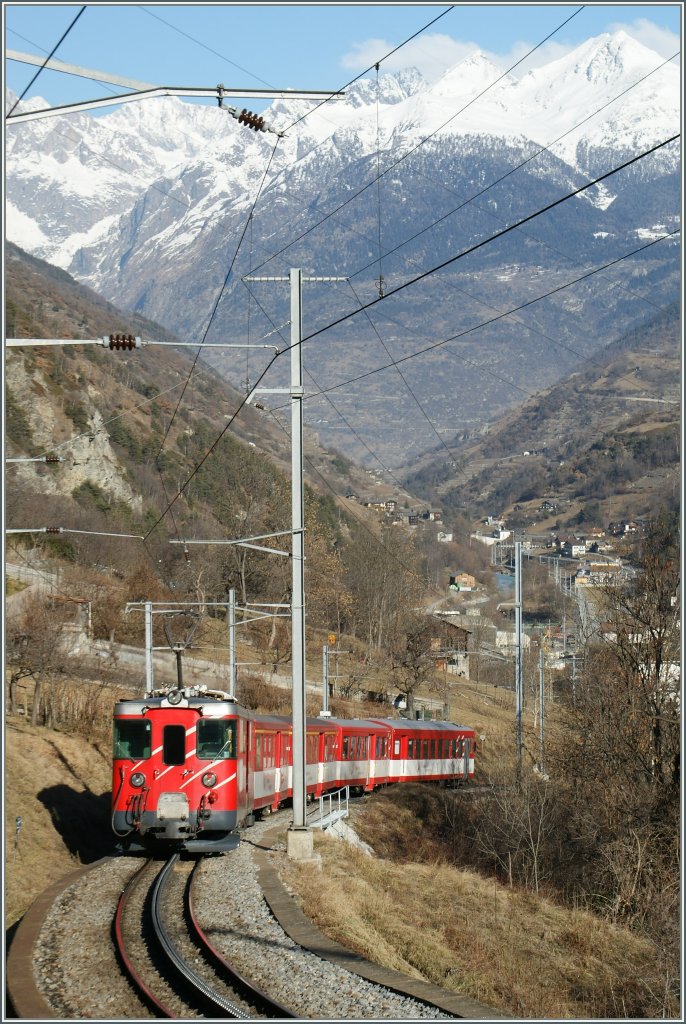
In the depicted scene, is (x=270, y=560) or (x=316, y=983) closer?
(x=316, y=983)

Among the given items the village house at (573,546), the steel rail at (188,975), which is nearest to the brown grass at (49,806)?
the steel rail at (188,975)

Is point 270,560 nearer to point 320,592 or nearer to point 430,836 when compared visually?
point 320,592

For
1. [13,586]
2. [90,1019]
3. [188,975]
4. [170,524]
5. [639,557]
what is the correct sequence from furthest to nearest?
[170,524] < [13,586] < [639,557] < [188,975] < [90,1019]

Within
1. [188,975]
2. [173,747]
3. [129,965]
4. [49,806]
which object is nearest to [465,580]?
[49,806]

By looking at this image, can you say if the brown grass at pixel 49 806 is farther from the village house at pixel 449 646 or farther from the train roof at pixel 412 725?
the village house at pixel 449 646

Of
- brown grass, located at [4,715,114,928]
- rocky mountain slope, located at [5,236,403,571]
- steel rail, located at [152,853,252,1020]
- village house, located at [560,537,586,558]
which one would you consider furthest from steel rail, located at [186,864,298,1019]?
village house, located at [560,537,586,558]

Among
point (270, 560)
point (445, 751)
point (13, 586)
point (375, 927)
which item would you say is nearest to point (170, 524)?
point (270, 560)
